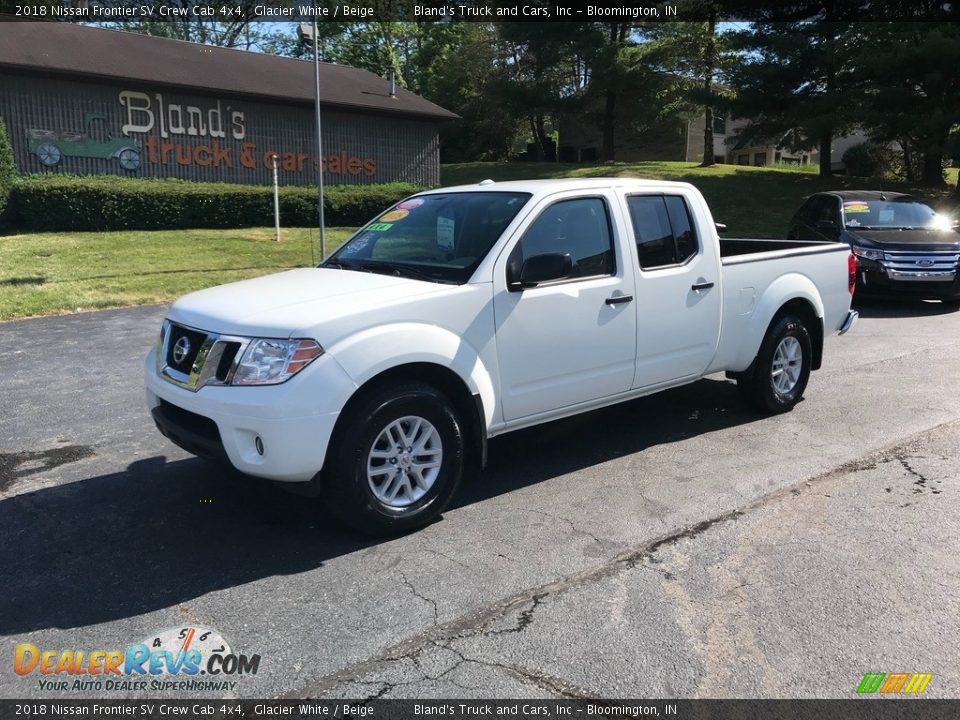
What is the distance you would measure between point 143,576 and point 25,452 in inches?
96.9

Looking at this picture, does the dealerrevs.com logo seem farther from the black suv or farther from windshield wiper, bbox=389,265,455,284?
the black suv

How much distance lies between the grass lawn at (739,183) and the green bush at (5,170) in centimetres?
1797

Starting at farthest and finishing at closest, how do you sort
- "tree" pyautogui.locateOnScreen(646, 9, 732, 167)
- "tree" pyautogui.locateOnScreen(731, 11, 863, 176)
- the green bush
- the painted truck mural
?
"tree" pyautogui.locateOnScreen(646, 9, 732, 167), "tree" pyautogui.locateOnScreen(731, 11, 863, 176), the painted truck mural, the green bush

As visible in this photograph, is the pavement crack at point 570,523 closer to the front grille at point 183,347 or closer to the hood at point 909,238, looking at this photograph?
the front grille at point 183,347

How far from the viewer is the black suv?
11742mm

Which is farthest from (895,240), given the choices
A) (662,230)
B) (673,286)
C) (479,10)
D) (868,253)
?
(479,10)

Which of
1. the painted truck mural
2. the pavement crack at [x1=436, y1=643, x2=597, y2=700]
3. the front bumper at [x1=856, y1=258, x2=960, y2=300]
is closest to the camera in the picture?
the pavement crack at [x1=436, y1=643, x2=597, y2=700]

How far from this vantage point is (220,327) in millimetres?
4117

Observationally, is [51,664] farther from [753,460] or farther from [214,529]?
[753,460]

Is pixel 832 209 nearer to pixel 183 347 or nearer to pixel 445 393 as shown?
pixel 445 393

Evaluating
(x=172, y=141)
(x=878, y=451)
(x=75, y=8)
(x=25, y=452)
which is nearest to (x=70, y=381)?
(x=25, y=452)

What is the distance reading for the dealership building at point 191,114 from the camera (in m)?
20.5

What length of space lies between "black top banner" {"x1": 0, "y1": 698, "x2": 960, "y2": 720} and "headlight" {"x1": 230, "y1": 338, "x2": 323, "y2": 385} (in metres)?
1.53

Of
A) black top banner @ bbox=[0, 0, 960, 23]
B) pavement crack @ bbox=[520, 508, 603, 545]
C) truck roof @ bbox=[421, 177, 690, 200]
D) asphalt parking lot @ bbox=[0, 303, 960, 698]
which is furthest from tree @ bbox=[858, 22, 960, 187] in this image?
pavement crack @ bbox=[520, 508, 603, 545]
